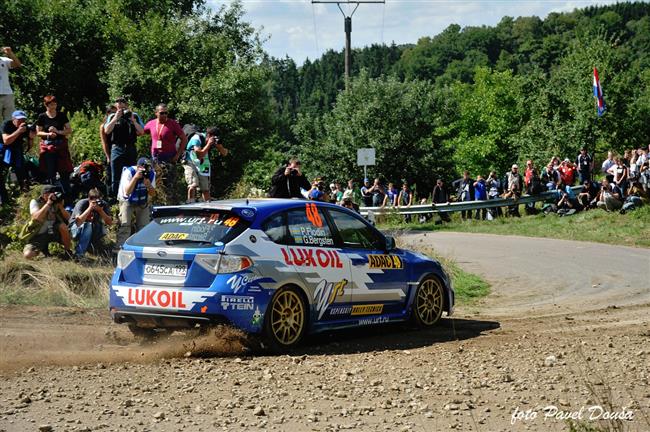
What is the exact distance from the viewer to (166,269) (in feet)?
31.8

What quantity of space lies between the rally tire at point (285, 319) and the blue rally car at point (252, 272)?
0.01 metres

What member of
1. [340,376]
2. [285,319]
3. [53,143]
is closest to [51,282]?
[53,143]

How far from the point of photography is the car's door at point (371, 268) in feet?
36.0

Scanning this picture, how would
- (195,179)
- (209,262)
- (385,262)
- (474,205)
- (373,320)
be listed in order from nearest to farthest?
(209,262) < (373,320) < (385,262) < (195,179) < (474,205)

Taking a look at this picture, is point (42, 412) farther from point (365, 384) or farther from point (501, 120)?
point (501, 120)

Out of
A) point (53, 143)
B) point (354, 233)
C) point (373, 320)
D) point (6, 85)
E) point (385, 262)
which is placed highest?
point (6, 85)

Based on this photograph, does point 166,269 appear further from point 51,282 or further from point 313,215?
point 51,282

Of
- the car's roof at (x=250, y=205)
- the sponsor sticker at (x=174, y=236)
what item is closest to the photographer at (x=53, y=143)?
the car's roof at (x=250, y=205)

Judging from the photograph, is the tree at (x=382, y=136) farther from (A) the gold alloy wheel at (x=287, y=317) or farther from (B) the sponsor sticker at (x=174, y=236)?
(B) the sponsor sticker at (x=174, y=236)

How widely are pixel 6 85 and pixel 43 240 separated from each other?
4706mm

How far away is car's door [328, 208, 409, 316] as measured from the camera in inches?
432

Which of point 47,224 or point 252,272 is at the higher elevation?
point 47,224

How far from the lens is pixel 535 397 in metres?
7.56

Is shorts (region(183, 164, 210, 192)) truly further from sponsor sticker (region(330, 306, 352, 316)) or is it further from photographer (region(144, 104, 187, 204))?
sponsor sticker (region(330, 306, 352, 316))
